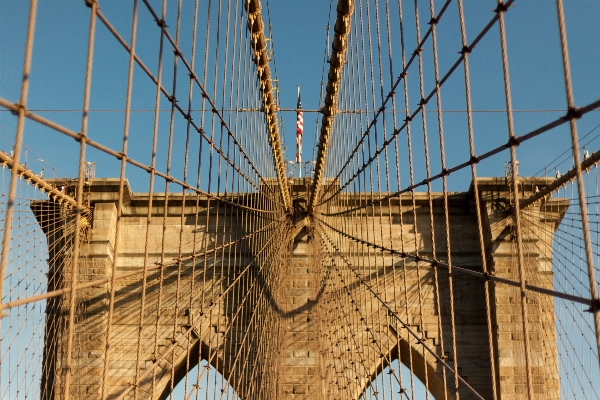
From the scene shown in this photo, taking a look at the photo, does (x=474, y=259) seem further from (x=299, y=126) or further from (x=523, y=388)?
(x=299, y=126)

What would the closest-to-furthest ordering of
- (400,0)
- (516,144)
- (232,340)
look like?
(516,144)
(400,0)
(232,340)

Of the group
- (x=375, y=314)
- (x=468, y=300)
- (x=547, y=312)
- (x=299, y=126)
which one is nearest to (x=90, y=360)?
(x=375, y=314)

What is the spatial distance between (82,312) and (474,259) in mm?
7170

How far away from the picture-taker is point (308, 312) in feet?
47.0

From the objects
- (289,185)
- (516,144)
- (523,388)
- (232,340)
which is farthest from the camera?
(289,185)

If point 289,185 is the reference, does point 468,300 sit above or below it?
below

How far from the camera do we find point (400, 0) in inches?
318

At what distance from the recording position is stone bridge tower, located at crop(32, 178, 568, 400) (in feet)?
43.5

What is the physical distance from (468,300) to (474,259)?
946 millimetres

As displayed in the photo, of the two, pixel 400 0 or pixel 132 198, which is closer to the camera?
pixel 400 0

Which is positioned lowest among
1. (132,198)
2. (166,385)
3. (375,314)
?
(166,385)

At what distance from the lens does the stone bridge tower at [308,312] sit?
13.3 meters

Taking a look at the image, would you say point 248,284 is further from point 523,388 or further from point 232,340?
point 523,388

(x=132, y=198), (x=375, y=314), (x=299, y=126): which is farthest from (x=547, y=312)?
(x=299, y=126)
